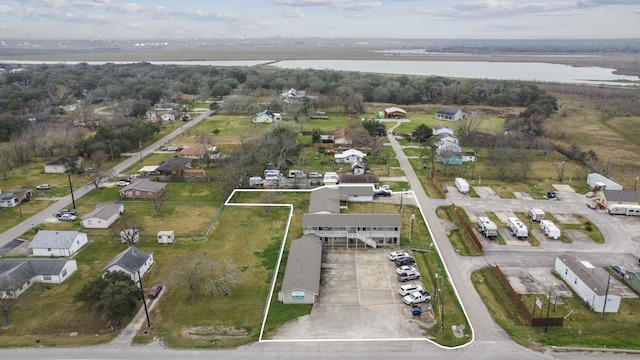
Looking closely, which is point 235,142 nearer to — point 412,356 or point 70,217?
point 70,217

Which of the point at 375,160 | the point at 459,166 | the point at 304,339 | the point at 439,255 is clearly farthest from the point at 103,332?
the point at 459,166

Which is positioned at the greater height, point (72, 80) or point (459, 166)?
point (72, 80)

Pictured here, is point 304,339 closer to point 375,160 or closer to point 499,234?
point 499,234

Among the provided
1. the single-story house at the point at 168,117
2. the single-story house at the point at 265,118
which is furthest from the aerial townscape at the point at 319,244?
the single-story house at the point at 168,117

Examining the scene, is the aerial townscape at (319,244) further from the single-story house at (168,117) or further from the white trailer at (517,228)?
the single-story house at (168,117)

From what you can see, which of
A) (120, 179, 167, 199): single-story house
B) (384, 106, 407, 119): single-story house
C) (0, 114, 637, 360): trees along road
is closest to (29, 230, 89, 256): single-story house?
(0, 114, 637, 360): trees along road

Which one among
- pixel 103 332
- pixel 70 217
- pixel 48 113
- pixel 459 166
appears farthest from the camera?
pixel 48 113

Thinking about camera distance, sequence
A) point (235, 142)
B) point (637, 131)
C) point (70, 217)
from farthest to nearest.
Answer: point (637, 131), point (235, 142), point (70, 217)

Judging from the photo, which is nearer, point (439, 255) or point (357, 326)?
point (357, 326)
